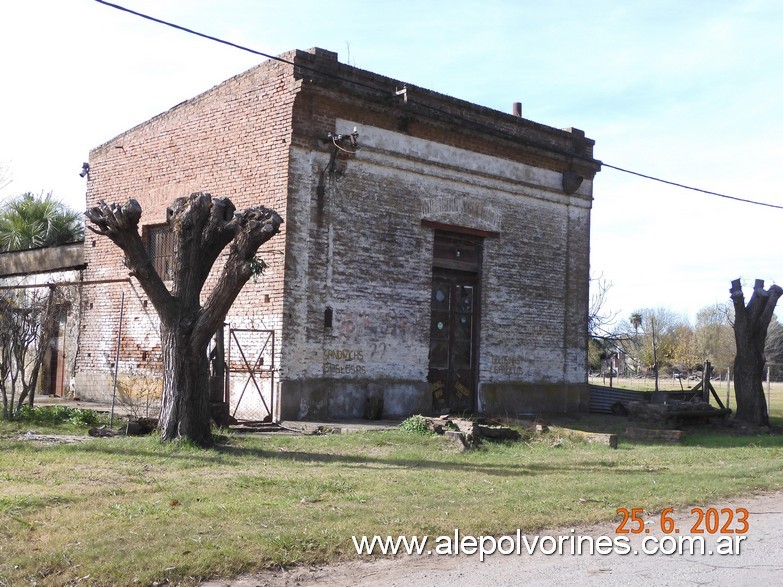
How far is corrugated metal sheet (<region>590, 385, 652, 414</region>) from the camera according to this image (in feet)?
71.0

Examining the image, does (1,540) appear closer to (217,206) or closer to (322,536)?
(322,536)

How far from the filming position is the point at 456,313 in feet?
61.7

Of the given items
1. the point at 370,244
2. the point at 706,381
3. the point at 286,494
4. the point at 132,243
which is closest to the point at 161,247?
the point at 370,244

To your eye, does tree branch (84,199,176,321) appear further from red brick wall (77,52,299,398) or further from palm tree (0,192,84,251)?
palm tree (0,192,84,251)

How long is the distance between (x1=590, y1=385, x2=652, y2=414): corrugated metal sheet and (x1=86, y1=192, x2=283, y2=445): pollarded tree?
507 inches

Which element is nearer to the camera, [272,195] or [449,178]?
[272,195]

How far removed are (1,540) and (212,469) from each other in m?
3.57

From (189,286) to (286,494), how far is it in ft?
13.6

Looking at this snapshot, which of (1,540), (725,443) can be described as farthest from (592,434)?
(1,540)

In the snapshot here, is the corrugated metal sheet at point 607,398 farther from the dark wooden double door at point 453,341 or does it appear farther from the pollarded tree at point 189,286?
the pollarded tree at point 189,286
